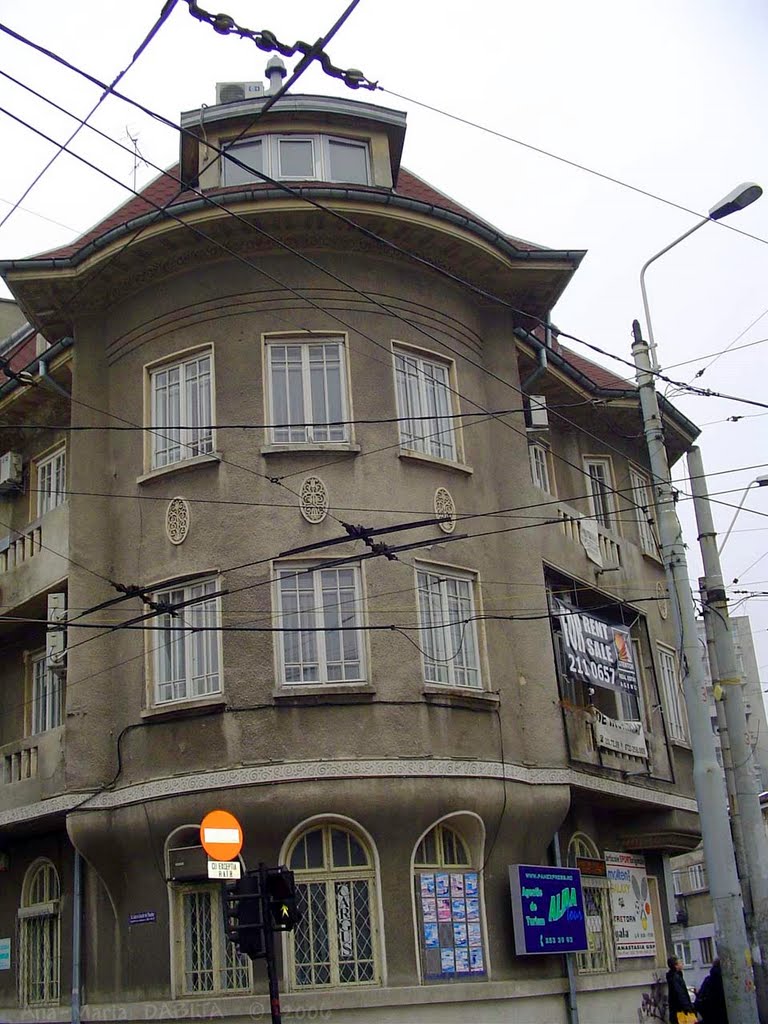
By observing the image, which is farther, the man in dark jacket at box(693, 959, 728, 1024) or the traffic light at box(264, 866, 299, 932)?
the man in dark jacket at box(693, 959, 728, 1024)

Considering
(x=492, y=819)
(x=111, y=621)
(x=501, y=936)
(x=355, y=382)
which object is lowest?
(x=501, y=936)

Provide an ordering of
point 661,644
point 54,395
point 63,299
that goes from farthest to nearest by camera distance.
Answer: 1. point 661,644
2. point 54,395
3. point 63,299

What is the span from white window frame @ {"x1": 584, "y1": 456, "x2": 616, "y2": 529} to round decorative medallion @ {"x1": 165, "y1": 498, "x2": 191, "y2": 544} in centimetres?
920

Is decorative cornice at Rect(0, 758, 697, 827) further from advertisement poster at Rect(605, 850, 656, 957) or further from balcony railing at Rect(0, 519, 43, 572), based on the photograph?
balcony railing at Rect(0, 519, 43, 572)

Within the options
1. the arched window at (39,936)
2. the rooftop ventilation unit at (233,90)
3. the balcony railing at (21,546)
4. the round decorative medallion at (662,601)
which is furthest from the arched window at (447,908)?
the rooftop ventilation unit at (233,90)

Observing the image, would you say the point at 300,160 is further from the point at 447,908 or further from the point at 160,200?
the point at 447,908

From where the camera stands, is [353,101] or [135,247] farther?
[353,101]

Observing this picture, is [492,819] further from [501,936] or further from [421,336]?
[421,336]

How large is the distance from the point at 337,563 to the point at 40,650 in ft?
25.4

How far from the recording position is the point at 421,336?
20188 millimetres

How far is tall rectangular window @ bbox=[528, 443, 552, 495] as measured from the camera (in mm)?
24453

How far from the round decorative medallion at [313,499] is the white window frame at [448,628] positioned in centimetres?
165

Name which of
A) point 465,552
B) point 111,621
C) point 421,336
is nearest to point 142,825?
point 111,621

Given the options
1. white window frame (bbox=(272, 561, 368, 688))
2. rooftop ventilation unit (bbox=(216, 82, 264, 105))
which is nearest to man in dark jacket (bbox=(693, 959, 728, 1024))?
white window frame (bbox=(272, 561, 368, 688))
